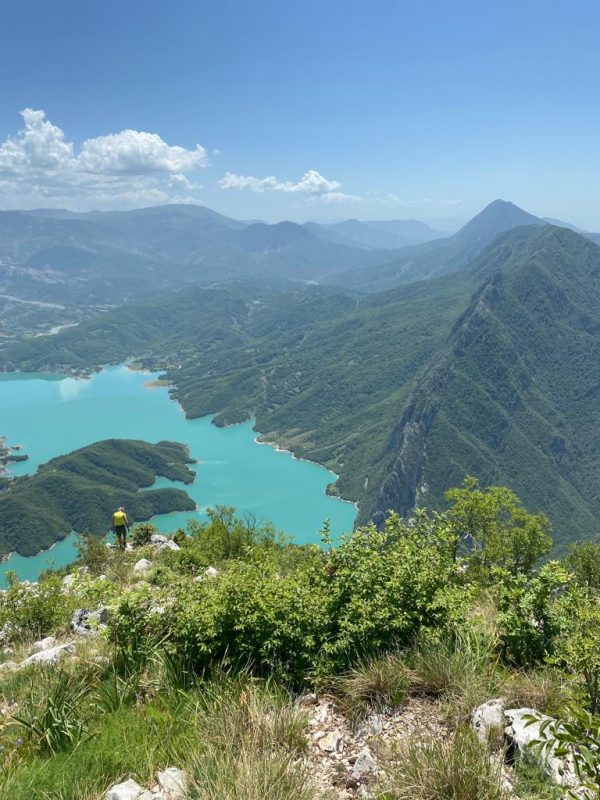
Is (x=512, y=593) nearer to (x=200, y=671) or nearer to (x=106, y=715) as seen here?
(x=200, y=671)

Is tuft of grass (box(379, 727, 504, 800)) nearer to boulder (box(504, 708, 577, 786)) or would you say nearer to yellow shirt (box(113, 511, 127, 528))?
boulder (box(504, 708, 577, 786))

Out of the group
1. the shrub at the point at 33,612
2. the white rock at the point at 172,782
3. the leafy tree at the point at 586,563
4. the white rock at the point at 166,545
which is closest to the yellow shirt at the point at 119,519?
the white rock at the point at 166,545

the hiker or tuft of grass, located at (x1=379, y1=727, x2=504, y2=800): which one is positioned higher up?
tuft of grass, located at (x1=379, y1=727, x2=504, y2=800)

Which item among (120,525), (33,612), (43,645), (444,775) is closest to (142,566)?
(120,525)

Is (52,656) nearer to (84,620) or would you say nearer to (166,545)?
(84,620)

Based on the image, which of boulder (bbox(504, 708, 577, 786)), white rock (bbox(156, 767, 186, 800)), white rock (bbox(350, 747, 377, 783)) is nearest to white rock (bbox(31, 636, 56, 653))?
white rock (bbox(156, 767, 186, 800))

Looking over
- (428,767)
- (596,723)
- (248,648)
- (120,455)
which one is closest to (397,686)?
(428,767)

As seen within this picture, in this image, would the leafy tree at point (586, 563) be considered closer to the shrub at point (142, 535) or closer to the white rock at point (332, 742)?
the shrub at point (142, 535)
